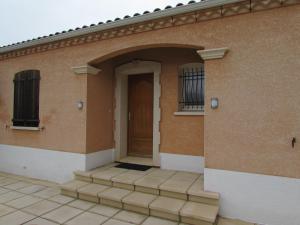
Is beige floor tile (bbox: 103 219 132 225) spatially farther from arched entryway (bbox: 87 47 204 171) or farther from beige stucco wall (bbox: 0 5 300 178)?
arched entryway (bbox: 87 47 204 171)

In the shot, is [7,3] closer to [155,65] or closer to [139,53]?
[139,53]

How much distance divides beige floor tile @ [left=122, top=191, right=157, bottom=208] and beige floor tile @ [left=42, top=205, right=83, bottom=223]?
44.9 inches

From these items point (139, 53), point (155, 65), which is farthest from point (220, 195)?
point (139, 53)

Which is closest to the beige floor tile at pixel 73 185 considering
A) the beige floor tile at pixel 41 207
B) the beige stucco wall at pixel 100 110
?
the beige floor tile at pixel 41 207

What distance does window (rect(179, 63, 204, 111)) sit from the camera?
6.48 metres

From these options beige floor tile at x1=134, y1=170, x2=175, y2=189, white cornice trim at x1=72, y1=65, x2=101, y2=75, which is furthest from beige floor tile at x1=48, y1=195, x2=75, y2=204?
white cornice trim at x1=72, y1=65, x2=101, y2=75

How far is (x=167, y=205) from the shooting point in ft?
14.9

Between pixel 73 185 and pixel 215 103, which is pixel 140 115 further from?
pixel 215 103

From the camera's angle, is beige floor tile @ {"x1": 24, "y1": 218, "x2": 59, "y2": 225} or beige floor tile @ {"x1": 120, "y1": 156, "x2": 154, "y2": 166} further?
beige floor tile @ {"x1": 120, "y1": 156, "x2": 154, "y2": 166}

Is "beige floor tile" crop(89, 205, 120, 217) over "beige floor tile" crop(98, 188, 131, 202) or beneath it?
beneath

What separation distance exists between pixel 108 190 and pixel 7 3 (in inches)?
508

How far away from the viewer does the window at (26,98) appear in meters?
7.55

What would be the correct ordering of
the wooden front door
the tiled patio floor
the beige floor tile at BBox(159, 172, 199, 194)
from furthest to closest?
the wooden front door
the beige floor tile at BBox(159, 172, 199, 194)
the tiled patio floor

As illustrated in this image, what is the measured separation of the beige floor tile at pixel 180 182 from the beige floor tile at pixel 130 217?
2.76 feet
